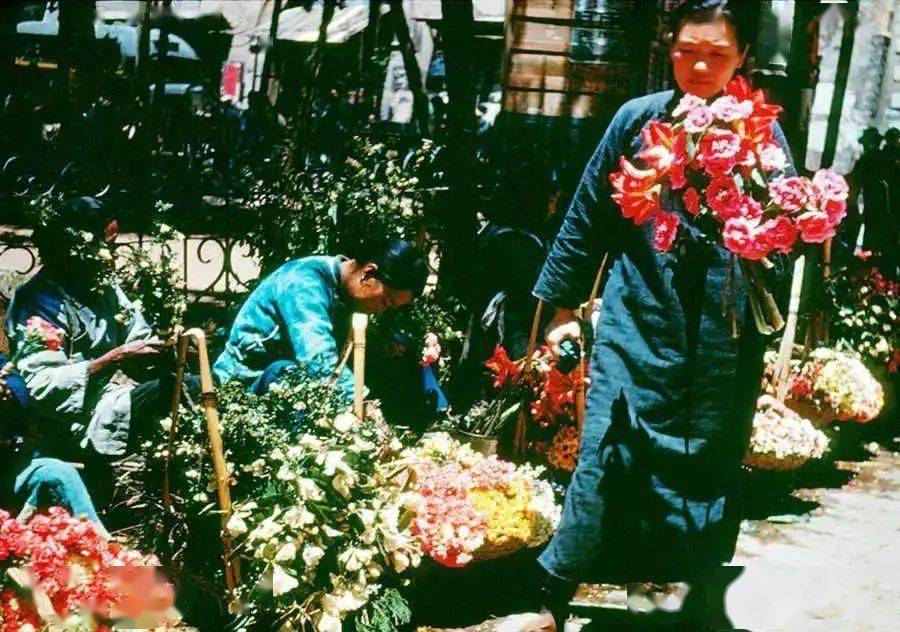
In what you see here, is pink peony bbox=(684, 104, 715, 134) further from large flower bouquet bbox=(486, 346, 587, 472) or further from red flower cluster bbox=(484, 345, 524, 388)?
red flower cluster bbox=(484, 345, 524, 388)

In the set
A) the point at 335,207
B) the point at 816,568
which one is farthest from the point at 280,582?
the point at 816,568

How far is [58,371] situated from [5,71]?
940 centimetres

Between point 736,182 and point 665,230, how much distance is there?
9.4 inches

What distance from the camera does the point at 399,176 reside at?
5.43 metres

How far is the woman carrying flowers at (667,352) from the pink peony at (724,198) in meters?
0.02

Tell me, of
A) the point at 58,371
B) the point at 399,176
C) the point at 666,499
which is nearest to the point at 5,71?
the point at 399,176

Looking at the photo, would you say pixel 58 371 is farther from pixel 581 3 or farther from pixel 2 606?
pixel 581 3

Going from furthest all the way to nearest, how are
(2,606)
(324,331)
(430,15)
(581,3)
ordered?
1. (430,15)
2. (581,3)
3. (324,331)
4. (2,606)

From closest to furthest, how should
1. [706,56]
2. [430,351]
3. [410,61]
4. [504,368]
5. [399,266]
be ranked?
[706,56]
[399,266]
[504,368]
[430,351]
[410,61]

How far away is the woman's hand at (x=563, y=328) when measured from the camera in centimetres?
350

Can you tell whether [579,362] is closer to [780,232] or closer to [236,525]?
[780,232]

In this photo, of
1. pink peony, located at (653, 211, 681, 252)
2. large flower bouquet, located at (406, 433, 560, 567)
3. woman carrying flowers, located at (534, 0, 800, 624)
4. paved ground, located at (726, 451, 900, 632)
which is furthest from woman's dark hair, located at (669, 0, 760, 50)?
paved ground, located at (726, 451, 900, 632)

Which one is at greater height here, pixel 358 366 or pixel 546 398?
pixel 358 366

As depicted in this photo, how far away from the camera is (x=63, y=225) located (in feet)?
12.8
